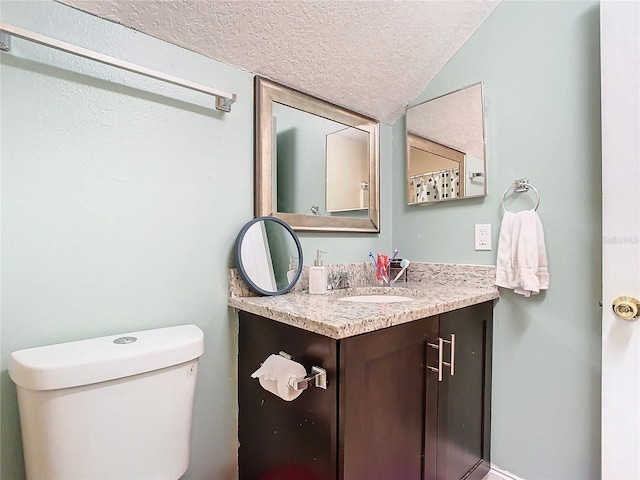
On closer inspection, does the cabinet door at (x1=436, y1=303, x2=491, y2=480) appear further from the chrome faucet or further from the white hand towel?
the chrome faucet

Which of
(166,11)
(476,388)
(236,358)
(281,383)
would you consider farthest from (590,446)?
(166,11)

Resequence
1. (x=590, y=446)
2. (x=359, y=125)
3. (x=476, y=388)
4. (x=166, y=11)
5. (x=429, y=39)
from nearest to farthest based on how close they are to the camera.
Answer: (x=166, y=11)
(x=590, y=446)
(x=476, y=388)
(x=429, y=39)
(x=359, y=125)

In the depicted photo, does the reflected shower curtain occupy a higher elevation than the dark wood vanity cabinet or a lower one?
higher

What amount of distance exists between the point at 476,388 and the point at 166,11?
173 centimetres

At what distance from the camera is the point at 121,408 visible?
821 millimetres

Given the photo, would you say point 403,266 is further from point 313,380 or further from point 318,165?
point 313,380

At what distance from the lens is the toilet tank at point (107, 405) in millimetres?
750

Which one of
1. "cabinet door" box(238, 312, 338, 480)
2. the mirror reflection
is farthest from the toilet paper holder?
the mirror reflection

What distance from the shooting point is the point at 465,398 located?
127 centimetres

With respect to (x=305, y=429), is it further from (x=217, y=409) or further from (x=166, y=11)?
(x=166, y=11)

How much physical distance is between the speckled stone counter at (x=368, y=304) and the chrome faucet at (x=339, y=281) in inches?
0.9

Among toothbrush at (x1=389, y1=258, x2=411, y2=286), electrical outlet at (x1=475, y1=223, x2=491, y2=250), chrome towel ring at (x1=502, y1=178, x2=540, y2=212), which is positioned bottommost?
toothbrush at (x1=389, y1=258, x2=411, y2=286)

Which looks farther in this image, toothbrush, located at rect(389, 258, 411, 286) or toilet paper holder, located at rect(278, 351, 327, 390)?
toothbrush, located at rect(389, 258, 411, 286)

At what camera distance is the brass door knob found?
964 mm
